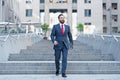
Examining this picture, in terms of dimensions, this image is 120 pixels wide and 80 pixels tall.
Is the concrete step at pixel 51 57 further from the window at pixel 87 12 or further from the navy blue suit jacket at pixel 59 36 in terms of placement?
the window at pixel 87 12

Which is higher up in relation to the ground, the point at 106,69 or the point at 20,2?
the point at 20,2

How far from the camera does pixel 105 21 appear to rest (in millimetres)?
84125

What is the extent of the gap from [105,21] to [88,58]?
68707mm

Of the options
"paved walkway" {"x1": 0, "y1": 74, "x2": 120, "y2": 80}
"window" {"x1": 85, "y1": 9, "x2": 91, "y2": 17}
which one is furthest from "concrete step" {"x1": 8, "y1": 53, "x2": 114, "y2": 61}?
"window" {"x1": 85, "y1": 9, "x2": 91, "y2": 17}

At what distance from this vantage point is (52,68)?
42.9 feet

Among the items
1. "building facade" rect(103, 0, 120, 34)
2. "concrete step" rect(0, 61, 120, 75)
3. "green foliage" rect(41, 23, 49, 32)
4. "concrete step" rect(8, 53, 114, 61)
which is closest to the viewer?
"concrete step" rect(0, 61, 120, 75)

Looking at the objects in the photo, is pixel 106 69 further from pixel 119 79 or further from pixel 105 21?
pixel 105 21

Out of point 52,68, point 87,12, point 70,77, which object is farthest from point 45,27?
point 70,77

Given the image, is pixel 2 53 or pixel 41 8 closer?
pixel 2 53

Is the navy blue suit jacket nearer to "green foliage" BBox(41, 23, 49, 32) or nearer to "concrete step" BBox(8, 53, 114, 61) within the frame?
"concrete step" BBox(8, 53, 114, 61)

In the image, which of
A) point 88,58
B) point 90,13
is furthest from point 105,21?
point 88,58

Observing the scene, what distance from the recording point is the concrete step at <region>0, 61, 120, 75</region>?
13.0 meters

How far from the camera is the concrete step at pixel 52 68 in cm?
1295

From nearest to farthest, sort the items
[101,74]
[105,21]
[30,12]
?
[101,74] < [30,12] < [105,21]
